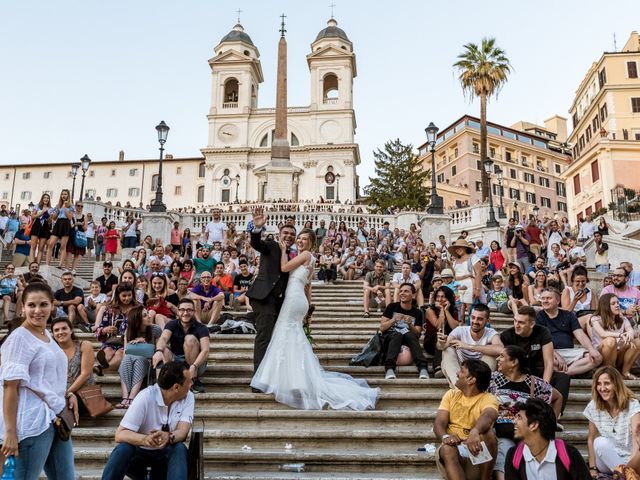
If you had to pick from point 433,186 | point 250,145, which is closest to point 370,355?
point 433,186

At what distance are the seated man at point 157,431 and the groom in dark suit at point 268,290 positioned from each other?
6.50 feet

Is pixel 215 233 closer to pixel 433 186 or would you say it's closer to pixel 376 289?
pixel 376 289

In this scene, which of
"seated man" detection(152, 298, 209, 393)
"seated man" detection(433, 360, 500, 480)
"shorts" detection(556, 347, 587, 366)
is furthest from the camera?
"shorts" detection(556, 347, 587, 366)

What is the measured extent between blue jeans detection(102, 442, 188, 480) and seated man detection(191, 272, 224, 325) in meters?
4.72

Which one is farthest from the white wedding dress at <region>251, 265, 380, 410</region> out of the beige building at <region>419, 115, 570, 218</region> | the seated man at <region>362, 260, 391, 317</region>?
the beige building at <region>419, 115, 570, 218</region>

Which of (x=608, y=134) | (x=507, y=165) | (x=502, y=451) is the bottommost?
(x=502, y=451)

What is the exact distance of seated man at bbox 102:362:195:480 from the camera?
4.12m

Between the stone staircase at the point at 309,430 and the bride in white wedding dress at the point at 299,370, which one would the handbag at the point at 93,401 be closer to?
the stone staircase at the point at 309,430

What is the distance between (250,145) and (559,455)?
186ft

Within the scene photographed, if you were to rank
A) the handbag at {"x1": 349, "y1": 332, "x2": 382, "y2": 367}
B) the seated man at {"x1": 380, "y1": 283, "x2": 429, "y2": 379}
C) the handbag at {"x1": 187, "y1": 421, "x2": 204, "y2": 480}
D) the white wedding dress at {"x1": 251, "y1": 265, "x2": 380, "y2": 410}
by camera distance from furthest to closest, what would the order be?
the handbag at {"x1": 349, "y1": 332, "x2": 382, "y2": 367} < the seated man at {"x1": 380, "y1": 283, "x2": 429, "y2": 379} < the white wedding dress at {"x1": 251, "y1": 265, "x2": 380, "y2": 410} < the handbag at {"x1": 187, "y1": 421, "x2": 204, "y2": 480}

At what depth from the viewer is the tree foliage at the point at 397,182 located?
47.3 m

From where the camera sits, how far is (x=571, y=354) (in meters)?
6.86

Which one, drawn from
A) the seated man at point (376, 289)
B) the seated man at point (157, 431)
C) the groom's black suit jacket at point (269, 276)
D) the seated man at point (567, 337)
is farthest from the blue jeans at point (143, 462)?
the seated man at point (376, 289)

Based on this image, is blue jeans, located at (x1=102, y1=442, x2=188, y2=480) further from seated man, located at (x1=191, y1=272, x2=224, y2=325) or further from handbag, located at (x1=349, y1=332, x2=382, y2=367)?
seated man, located at (x1=191, y1=272, x2=224, y2=325)
